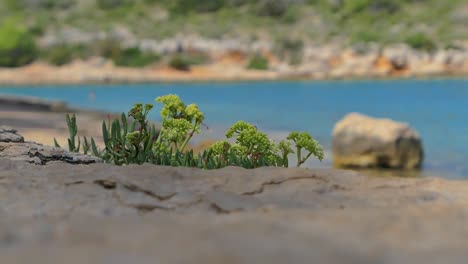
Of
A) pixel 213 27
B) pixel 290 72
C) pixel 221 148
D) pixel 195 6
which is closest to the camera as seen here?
pixel 221 148

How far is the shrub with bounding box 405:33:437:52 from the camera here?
5797 cm

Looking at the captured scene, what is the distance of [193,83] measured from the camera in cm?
4997

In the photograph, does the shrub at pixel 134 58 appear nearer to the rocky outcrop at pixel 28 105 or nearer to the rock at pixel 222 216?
the rocky outcrop at pixel 28 105

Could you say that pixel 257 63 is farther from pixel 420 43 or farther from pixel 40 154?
pixel 40 154

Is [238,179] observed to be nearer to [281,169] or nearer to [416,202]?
[281,169]

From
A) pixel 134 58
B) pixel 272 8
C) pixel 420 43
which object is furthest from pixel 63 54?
pixel 420 43

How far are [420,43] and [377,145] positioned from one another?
43218 mm

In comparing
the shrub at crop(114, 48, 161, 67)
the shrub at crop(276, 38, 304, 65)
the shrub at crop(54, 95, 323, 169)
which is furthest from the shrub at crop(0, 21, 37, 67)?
the shrub at crop(54, 95, 323, 169)

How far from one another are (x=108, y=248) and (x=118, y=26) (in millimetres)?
65613

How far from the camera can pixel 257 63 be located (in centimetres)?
5478

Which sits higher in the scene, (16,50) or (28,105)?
(16,50)

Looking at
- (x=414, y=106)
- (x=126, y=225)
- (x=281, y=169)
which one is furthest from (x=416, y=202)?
(x=414, y=106)

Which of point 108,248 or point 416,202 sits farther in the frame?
point 416,202

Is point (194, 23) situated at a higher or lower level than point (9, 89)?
higher
